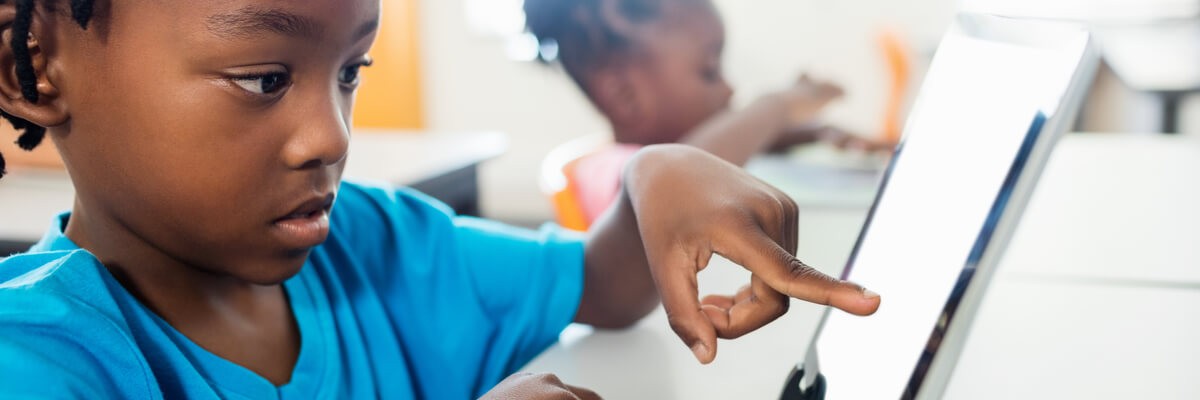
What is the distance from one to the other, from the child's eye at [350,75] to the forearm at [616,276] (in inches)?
8.8

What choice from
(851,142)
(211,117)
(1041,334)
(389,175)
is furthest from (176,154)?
(851,142)

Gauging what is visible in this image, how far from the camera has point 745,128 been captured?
1.37 metres

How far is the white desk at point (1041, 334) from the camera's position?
0.62 meters

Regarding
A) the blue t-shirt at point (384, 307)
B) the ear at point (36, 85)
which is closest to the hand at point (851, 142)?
the blue t-shirt at point (384, 307)

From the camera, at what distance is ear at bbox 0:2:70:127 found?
485 mm

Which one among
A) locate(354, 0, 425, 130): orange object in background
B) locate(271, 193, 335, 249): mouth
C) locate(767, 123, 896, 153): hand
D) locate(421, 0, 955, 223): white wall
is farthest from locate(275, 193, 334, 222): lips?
locate(354, 0, 425, 130): orange object in background

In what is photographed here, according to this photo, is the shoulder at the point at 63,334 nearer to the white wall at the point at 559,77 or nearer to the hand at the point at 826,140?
the hand at the point at 826,140

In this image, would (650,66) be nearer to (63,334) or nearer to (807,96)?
(807,96)

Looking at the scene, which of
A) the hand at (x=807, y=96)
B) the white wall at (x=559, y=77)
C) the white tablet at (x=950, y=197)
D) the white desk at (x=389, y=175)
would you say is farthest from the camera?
the white wall at (x=559, y=77)

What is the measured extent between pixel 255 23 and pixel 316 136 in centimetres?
6

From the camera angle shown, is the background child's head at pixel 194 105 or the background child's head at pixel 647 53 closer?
the background child's head at pixel 194 105

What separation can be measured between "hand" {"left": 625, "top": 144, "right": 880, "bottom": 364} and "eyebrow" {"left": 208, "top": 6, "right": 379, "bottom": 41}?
212 millimetres

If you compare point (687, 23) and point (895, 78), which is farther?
point (895, 78)

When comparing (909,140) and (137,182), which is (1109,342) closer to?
(909,140)
